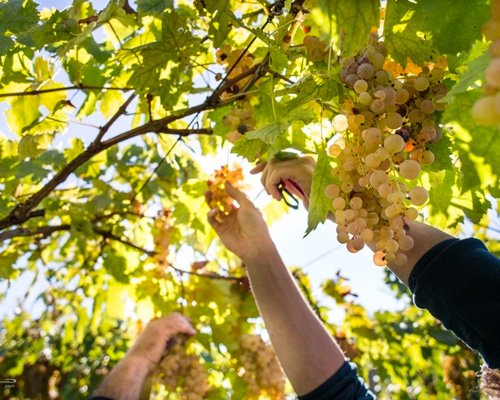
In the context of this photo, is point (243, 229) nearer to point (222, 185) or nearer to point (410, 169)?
point (222, 185)

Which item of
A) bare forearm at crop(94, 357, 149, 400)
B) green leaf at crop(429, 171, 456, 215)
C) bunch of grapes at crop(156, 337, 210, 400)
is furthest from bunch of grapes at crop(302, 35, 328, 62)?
bare forearm at crop(94, 357, 149, 400)

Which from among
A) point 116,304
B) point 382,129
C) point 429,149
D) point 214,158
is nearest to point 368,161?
point 382,129

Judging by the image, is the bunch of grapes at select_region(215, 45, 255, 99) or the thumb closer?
the bunch of grapes at select_region(215, 45, 255, 99)

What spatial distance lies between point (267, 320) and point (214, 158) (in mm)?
825

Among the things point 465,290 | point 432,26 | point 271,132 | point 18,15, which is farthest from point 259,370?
point 432,26

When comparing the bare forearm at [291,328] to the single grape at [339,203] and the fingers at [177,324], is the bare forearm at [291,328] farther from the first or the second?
the single grape at [339,203]

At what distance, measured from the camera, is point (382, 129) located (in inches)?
34.3

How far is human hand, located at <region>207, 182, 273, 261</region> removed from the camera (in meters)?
1.99

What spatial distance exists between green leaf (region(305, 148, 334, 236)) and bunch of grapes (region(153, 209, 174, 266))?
1428 millimetres

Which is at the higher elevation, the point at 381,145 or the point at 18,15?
the point at 18,15

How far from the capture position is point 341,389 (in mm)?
1731

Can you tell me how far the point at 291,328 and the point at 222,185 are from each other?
607 mm

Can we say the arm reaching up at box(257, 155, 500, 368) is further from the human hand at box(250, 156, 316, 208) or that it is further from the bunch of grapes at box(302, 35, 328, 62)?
the bunch of grapes at box(302, 35, 328, 62)

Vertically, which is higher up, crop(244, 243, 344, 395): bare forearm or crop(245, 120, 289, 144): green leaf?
crop(245, 120, 289, 144): green leaf
